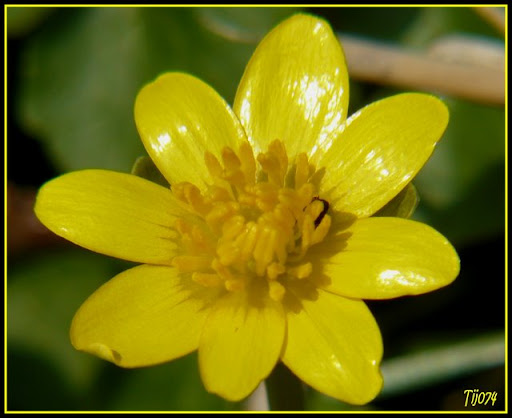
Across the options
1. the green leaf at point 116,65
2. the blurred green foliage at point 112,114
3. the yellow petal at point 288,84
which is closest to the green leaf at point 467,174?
the blurred green foliage at point 112,114

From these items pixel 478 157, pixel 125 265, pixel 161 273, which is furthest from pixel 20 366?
pixel 478 157

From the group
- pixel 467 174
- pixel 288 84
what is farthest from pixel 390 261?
pixel 467 174

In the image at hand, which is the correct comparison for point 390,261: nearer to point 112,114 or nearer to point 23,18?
point 112,114

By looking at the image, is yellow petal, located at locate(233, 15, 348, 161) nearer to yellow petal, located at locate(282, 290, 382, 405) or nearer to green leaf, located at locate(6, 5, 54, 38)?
yellow petal, located at locate(282, 290, 382, 405)

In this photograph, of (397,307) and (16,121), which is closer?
(397,307)

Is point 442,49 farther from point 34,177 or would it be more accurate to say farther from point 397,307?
point 34,177
